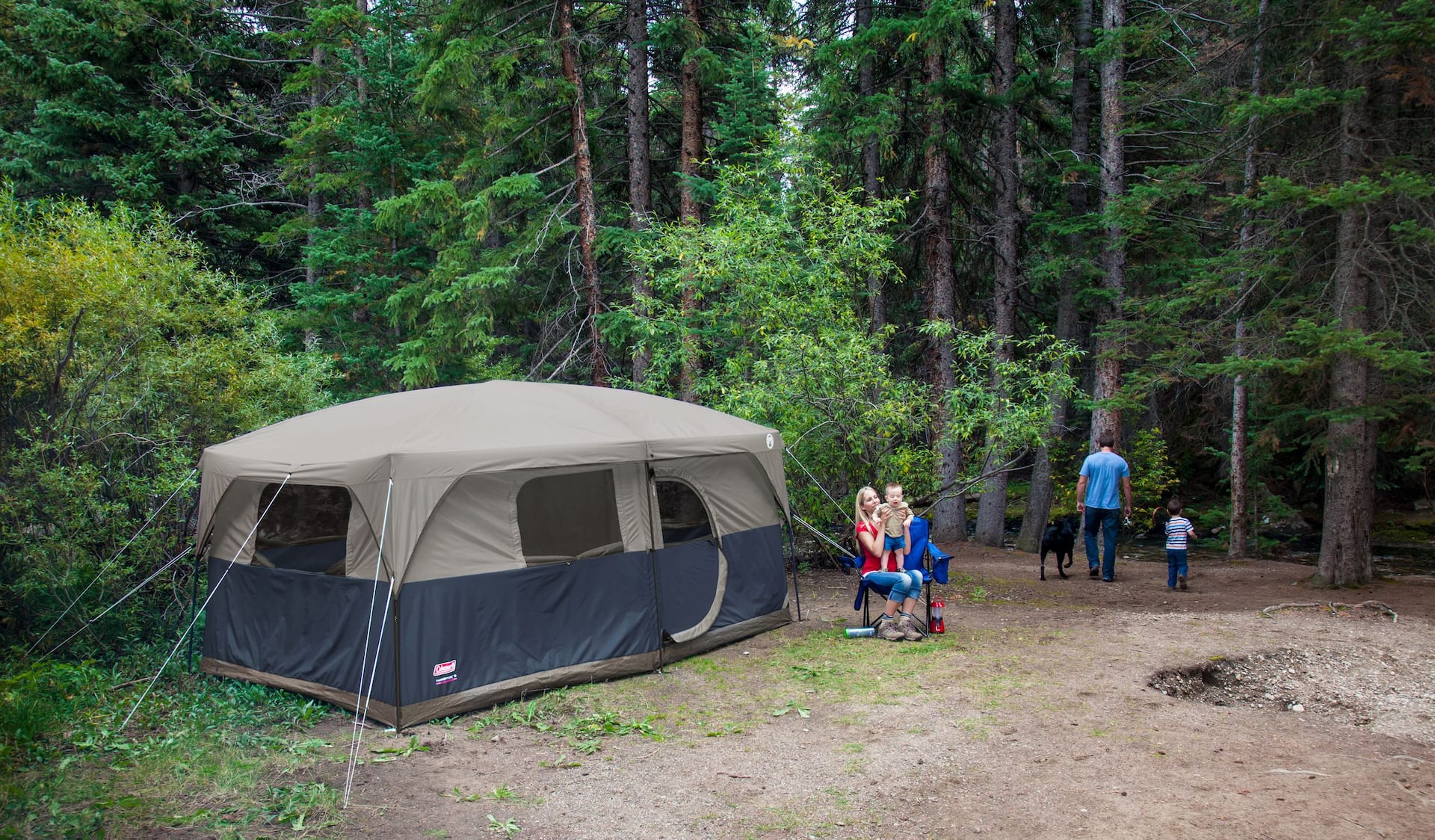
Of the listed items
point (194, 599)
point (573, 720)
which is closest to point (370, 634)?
point (573, 720)

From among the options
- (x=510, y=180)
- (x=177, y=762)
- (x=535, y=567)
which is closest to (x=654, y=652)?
(x=535, y=567)

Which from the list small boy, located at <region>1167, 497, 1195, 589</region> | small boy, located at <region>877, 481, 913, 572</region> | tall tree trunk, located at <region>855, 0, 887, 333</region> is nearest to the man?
small boy, located at <region>1167, 497, 1195, 589</region>

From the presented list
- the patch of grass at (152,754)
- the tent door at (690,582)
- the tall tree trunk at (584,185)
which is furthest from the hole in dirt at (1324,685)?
the tall tree trunk at (584,185)

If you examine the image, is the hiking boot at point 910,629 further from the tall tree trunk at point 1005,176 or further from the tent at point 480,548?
the tall tree trunk at point 1005,176

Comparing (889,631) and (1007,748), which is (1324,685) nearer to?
(1007,748)

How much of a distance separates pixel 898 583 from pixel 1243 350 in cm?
537

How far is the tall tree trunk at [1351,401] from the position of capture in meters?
8.78

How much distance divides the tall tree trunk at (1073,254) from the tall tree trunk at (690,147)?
5750 mm

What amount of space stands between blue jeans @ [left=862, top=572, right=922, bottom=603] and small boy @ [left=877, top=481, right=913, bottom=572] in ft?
0.30

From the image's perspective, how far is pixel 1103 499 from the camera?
1042cm

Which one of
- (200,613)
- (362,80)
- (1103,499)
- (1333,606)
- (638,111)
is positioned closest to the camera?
(200,613)

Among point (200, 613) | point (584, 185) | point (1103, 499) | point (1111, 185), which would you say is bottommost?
point (200, 613)

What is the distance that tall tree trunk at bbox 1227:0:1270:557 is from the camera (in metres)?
10.0

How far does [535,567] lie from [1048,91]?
1264 cm
